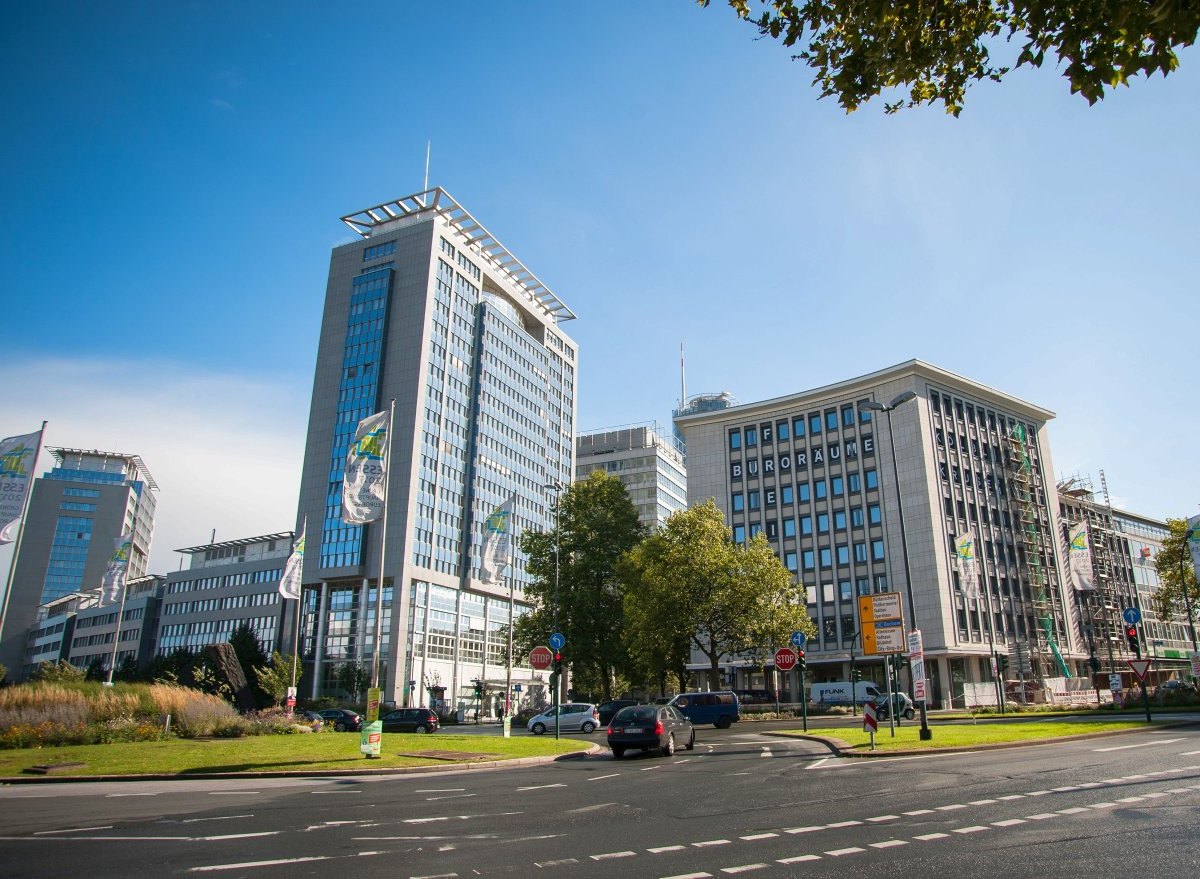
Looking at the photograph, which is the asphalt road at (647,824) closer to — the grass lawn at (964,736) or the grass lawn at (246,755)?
the grass lawn at (246,755)

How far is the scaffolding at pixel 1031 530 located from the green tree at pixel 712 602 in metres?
36.4

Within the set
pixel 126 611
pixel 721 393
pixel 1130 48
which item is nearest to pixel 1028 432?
pixel 721 393

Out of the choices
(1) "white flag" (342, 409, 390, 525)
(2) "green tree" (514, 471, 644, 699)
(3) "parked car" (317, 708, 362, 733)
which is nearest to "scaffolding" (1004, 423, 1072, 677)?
(2) "green tree" (514, 471, 644, 699)

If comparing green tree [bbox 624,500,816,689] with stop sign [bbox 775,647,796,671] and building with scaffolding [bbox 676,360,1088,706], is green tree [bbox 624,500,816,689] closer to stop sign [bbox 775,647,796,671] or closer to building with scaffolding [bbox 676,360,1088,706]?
stop sign [bbox 775,647,796,671]

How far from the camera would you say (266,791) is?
1441 cm

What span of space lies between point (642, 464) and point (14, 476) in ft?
357

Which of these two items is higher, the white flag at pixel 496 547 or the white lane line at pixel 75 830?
the white flag at pixel 496 547

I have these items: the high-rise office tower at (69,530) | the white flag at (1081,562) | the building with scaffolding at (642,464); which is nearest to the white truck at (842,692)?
the white flag at (1081,562)

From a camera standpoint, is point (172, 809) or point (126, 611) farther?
point (126, 611)

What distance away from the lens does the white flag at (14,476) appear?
26.1 m

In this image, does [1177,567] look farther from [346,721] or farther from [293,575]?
[293,575]

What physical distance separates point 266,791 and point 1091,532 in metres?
103

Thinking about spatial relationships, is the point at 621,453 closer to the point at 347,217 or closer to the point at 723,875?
the point at 347,217

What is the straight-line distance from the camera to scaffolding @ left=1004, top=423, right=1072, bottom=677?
237ft
